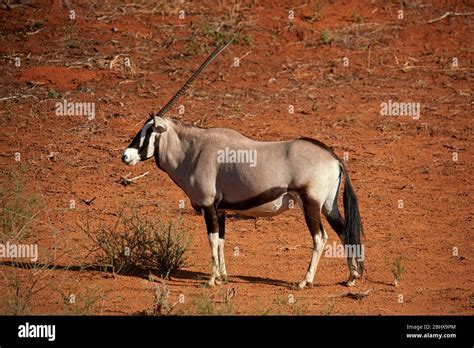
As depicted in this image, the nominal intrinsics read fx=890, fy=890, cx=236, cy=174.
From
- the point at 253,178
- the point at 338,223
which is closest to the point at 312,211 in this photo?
the point at 338,223

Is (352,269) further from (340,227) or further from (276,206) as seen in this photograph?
(276,206)

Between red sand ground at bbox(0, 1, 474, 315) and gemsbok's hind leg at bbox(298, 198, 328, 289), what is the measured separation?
0.18 metres

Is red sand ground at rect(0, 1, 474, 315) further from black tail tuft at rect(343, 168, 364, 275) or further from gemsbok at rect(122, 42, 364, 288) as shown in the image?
gemsbok at rect(122, 42, 364, 288)

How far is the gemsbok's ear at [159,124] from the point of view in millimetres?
10312

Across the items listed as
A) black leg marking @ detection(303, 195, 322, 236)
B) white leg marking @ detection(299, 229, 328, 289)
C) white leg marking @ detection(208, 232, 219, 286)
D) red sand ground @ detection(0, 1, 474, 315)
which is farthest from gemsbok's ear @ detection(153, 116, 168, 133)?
white leg marking @ detection(299, 229, 328, 289)

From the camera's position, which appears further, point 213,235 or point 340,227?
point 340,227

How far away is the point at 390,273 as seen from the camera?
34.4 ft

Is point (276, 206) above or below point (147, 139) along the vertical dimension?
below

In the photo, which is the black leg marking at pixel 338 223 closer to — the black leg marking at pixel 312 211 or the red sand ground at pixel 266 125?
the black leg marking at pixel 312 211

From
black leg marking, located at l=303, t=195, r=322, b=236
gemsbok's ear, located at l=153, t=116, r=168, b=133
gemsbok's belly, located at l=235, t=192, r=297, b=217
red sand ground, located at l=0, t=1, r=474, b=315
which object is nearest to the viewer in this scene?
black leg marking, located at l=303, t=195, r=322, b=236

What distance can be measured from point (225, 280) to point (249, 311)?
115cm

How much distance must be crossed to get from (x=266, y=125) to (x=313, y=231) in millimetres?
5719

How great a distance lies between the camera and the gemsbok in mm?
9797

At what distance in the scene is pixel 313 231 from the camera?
984 centimetres
